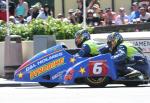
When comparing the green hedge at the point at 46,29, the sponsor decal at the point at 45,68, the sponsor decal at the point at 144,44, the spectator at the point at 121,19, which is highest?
the spectator at the point at 121,19

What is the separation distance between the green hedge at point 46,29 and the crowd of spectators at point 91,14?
0.85 m

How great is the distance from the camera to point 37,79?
1916 centimetres

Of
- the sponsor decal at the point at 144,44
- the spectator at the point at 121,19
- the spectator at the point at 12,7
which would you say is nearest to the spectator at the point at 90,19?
the spectator at the point at 121,19

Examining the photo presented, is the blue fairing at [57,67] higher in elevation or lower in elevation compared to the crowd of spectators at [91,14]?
lower

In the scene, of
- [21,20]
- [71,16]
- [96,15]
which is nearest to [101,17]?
[96,15]

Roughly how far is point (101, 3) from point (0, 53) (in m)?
5.21

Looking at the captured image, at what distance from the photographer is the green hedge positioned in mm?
24875

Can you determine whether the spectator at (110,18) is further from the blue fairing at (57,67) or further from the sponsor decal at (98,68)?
the sponsor decal at (98,68)

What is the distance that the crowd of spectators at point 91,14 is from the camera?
24.5 m

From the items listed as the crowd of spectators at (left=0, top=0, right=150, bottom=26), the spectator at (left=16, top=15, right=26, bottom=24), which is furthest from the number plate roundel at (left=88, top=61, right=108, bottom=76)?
the spectator at (left=16, top=15, right=26, bottom=24)
